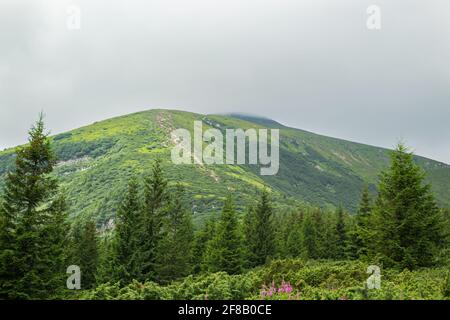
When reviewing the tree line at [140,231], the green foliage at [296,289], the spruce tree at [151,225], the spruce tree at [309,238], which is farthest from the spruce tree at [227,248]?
the green foliage at [296,289]

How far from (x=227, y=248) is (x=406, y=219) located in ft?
60.4

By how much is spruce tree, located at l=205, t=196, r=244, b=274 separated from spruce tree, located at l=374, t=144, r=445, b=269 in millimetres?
15516

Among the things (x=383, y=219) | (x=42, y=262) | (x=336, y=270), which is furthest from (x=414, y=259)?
(x=42, y=262)

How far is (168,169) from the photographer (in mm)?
177750

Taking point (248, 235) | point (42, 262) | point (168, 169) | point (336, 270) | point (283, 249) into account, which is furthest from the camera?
point (168, 169)

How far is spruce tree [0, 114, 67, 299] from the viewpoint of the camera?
19969mm

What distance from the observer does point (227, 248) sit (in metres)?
36.9

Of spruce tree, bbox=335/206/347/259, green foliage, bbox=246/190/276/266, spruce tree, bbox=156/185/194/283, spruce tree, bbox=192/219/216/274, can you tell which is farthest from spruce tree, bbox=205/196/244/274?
spruce tree, bbox=335/206/347/259

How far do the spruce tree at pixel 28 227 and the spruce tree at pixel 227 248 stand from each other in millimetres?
16695

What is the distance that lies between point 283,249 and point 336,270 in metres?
36.2

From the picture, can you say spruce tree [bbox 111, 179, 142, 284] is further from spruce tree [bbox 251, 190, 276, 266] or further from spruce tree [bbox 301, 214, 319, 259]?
spruce tree [bbox 301, 214, 319, 259]
